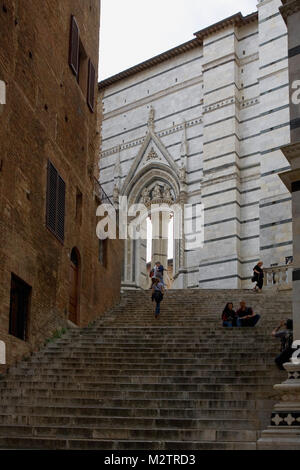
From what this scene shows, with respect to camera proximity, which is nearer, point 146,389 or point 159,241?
point 146,389

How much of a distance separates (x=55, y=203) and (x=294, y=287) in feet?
25.4

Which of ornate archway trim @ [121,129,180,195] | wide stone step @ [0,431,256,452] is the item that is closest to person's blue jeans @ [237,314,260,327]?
wide stone step @ [0,431,256,452]

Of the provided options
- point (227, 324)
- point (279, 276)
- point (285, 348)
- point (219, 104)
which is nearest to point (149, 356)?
point (227, 324)

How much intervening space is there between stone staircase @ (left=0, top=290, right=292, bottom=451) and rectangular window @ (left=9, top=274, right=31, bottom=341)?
659 mm

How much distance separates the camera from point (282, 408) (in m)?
10.1

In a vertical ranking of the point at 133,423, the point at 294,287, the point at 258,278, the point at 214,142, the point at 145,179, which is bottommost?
the point at 133,423

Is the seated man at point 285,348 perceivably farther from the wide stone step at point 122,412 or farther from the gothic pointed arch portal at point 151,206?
the gothic pointed arch portal at point 151,206

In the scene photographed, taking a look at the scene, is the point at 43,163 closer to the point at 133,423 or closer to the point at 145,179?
the point at 133,423

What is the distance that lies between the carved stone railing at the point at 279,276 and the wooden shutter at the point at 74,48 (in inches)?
317

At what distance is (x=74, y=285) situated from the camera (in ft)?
63.1
